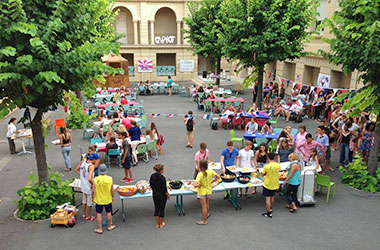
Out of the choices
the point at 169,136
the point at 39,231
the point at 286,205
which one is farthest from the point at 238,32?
the point at 39,231

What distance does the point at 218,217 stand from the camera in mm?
8688

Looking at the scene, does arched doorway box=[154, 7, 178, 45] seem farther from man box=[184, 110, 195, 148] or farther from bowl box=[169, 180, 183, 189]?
bowl box=[169, 180, 183, 189]

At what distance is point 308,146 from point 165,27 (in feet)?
107

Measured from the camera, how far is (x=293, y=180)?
8867 mm

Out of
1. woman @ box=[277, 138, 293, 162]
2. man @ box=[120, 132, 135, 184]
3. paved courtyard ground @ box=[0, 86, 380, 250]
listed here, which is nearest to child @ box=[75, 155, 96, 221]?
paved courtyard ground @ box=[0, 86, 380, 250]

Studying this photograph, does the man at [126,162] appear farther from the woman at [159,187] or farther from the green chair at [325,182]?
the green chair at [325,182]

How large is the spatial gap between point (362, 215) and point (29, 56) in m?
8.74

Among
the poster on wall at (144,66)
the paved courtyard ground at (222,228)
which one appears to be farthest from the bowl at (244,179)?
the poster on wall at (144,66)

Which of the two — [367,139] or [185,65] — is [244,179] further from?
[185,65]

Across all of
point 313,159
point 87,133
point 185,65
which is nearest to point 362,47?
point 313,159

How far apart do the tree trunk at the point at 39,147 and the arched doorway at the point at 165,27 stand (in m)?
31.6

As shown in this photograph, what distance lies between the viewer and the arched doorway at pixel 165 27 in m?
38.8

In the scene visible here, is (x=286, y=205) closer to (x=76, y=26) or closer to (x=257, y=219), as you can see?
(x=257, y=219)

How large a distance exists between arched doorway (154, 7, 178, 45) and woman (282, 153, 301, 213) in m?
32.2
